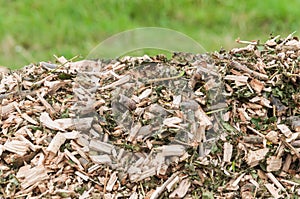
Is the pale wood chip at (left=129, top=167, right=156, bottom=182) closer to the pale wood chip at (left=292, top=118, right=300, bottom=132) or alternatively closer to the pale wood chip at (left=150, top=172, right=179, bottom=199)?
the pale wood chip at (left=150, top=172, right=179, bottom=199)

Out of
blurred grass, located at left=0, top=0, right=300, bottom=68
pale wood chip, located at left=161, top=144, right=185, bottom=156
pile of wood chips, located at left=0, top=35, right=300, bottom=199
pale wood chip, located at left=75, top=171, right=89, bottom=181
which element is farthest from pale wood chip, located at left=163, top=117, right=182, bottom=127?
blurred grass, located at left=0, top=0, right=300, bottom=68

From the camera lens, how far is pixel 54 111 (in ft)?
10.2

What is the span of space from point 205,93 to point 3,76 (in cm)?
126

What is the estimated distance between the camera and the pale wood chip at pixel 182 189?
278cm

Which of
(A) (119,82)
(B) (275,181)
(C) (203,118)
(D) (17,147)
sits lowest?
(D) (17,147)

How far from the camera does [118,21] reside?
16.6 ft

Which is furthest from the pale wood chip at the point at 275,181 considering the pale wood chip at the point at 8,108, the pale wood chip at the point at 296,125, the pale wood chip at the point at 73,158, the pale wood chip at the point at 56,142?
the pale wood chip at the point at 8,108

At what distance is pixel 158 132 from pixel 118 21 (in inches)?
89.5

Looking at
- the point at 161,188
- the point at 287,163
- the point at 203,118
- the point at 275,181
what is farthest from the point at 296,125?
the point at 161,188

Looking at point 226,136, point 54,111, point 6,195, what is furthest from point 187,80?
point 6,195

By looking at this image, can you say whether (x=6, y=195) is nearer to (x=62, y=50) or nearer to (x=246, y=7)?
(x=62, y=50)

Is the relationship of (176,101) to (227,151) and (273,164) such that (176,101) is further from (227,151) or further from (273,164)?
(273,164)

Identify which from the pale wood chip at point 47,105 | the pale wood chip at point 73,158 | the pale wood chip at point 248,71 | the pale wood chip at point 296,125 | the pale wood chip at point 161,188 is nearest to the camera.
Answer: the pale wood chip at point 161,188

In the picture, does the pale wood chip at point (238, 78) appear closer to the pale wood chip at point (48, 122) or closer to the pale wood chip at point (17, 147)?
the pale wood chip at point (48, 122)
